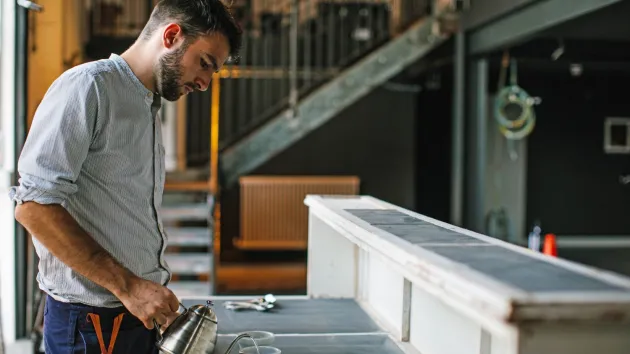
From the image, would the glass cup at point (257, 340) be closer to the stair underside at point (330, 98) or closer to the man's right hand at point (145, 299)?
the man's right hand at point (145, 299)

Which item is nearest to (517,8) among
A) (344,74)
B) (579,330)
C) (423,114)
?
(344,74)

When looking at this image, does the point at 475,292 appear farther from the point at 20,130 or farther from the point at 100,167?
the point at 20,130

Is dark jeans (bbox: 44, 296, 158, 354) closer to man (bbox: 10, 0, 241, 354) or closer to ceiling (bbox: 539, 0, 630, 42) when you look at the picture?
man (bbox: 10, 0, 241, 354)

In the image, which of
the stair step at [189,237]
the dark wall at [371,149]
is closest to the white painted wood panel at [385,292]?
the stair step at [189,237]

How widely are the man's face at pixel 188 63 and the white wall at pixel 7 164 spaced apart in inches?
129

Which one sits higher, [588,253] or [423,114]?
[423,114]

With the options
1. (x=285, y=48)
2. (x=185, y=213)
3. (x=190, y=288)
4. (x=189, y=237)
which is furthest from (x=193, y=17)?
(x=285, y=48)

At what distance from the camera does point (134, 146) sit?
77.9 inches

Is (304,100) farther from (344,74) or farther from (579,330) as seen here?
(579,330)

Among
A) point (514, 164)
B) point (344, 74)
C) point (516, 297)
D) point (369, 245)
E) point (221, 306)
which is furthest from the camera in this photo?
point (514, 164)

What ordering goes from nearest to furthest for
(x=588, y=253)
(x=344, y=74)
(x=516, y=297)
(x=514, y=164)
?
1. (x=516, y=297)
2. (x=344, y=74)
3. (x=588, y=253)
4. (x=514, y=164)

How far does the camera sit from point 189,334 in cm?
194

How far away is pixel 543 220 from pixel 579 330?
9.96 metres

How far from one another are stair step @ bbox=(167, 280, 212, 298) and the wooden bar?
3.18 metres
